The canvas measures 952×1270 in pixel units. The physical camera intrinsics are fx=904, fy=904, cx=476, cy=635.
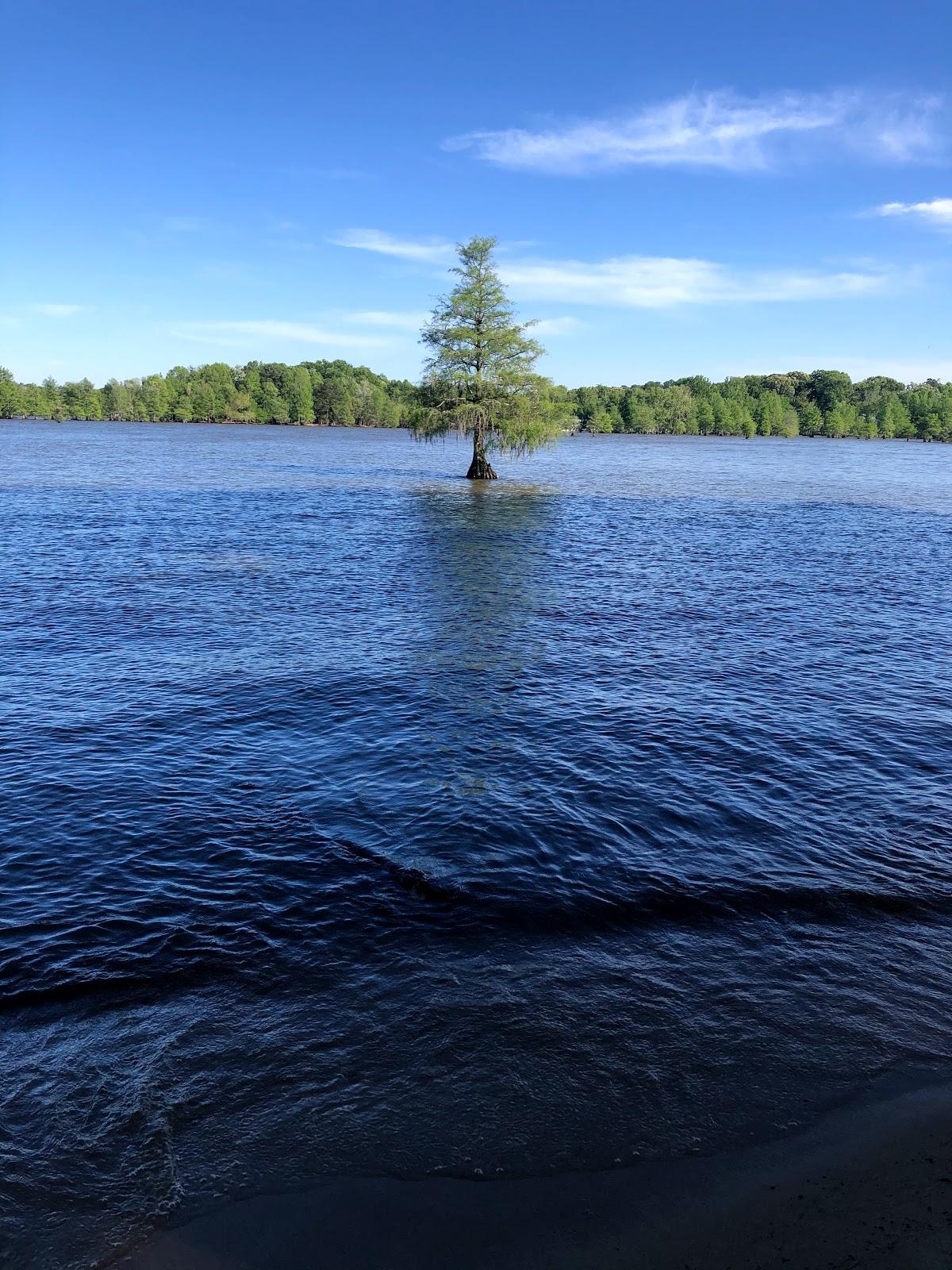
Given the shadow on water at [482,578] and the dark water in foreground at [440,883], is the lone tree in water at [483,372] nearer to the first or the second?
the shadow on water at [482,578]

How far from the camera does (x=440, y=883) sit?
13734 mm

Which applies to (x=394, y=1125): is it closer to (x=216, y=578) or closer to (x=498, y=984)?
(x=498, y=984)

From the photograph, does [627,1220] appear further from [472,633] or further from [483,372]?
[483,372]

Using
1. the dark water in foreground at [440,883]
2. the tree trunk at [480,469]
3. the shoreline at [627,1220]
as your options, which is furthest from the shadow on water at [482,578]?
the shoreline at [627,1220]

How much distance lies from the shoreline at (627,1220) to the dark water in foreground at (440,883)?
30 centimetres

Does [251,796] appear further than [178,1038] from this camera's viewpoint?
Yes

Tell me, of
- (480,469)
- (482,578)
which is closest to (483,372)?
(480,469)

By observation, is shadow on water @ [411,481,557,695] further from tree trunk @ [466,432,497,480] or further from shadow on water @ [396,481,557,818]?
tree trunk @ [466,432,497,480]

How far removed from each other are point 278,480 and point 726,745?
7381 cm

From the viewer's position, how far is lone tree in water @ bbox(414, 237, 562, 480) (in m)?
78.9

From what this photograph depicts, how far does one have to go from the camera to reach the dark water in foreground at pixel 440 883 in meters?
9.09

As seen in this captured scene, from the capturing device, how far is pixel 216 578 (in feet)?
124

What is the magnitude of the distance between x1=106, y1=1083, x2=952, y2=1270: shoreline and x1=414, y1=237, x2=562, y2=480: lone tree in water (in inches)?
2886

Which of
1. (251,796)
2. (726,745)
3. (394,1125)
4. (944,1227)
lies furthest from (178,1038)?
(726,745)
